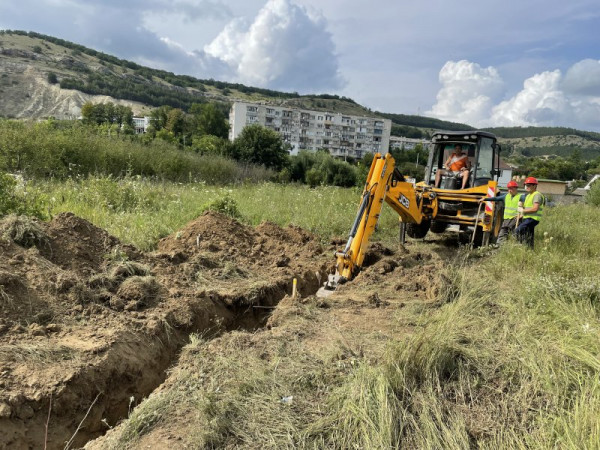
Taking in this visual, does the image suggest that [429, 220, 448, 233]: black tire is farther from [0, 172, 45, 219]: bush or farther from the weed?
[0, 172, 45, 219]: bush

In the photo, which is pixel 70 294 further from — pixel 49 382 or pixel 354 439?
pixel 354 439

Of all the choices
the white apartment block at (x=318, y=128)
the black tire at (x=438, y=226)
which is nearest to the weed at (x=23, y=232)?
the black tire at (x=438, y=226)

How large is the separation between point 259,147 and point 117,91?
98.0 m

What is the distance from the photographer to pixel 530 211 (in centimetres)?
799

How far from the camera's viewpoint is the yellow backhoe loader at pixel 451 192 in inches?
268

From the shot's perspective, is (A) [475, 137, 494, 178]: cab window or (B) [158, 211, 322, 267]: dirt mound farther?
(A) [475, 137, 494, 178]: cab window

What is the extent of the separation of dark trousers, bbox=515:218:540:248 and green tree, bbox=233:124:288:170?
99.6 feet

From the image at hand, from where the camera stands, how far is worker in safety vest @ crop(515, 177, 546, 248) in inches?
314

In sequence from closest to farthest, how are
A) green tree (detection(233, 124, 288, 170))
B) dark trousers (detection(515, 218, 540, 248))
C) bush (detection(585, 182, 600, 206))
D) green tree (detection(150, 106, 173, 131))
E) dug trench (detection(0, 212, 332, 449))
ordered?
dug trench (detection(0, 212, 332, 449)), dark trousers (detection(515, 218, 540, 248)), bush (detection(585, 182, 600, 206)), green tree (detection(233, 124, 288, 170)), green tree (detection(150, 106, 173, 131))

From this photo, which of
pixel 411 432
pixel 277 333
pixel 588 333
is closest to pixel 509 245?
pixel 588 333

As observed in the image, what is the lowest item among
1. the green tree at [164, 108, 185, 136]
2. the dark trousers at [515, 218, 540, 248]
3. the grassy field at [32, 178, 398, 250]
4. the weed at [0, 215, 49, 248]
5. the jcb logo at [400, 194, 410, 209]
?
the grassy field at [32, 178, 398, 250]

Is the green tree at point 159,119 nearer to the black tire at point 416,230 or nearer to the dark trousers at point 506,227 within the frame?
the black tire at point 416,230

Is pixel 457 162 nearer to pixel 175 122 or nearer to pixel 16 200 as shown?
pixel 16 200

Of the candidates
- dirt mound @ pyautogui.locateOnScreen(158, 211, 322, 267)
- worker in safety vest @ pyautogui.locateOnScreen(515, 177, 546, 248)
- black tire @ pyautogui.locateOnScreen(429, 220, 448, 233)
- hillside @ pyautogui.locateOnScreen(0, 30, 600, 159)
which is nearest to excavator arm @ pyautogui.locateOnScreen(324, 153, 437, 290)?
dirt mound @ pyautogui.locateOnScreen(158, 211, 322, 267)
